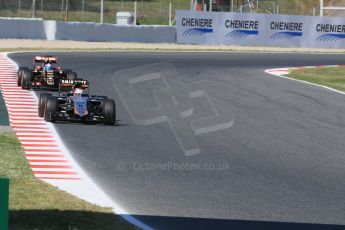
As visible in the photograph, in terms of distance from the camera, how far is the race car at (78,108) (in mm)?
17188

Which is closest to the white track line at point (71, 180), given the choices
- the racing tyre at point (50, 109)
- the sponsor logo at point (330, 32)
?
the racing tyre at point (50, 109)

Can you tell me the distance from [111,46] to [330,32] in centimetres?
1235

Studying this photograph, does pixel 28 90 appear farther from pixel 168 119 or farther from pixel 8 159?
pixel 8 159

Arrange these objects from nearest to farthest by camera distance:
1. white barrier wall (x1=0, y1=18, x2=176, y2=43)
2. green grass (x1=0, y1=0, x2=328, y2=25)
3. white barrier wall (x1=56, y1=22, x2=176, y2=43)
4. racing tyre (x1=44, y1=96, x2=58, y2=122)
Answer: racing tyre (x1=44, y1=96, x2=58, y2=122) → white barrier wall (x1=0, y1=18, x2=176, y2=43) → white barrier wall (x1=56, y1=22, x2=176, y2=43) → green grass (x1=0, y1=0, x2=328, y2=25)

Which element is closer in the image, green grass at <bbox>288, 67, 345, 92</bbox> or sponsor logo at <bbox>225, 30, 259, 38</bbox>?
green grass at <bbox>288, 67, 345, 92</bbox>

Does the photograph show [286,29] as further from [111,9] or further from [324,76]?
[324,76]

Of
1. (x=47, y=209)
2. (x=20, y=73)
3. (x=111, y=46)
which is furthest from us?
(x=111, y=46)

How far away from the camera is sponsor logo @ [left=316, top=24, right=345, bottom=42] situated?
1949 inches

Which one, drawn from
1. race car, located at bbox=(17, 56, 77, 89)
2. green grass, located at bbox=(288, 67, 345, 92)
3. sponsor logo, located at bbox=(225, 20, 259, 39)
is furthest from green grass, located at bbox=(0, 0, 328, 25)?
race car, located at bbox=(17, 56, 77, 89)

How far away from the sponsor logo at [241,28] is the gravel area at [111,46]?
83 cm

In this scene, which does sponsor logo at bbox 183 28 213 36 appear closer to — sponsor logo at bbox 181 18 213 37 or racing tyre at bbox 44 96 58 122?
sponsor logo at bbox 181 18 213 37

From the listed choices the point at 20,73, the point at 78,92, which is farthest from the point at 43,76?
the point at 78,92

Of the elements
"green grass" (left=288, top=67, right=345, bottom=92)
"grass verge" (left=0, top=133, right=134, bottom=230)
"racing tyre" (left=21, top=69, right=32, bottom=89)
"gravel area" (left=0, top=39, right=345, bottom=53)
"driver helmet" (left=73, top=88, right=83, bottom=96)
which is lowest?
"gravel area" (left=0, top=39, right=345, bottom=53)

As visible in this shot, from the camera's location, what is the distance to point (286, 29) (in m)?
48.9
